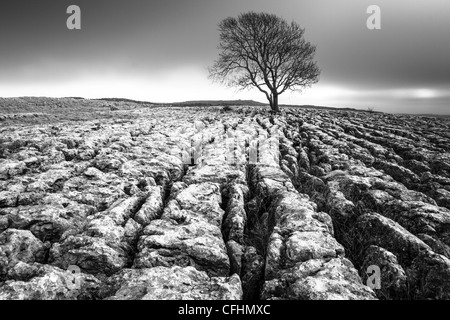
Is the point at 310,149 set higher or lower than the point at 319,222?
higher

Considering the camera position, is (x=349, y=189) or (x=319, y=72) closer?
(x=349, y=189)

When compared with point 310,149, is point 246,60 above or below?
above

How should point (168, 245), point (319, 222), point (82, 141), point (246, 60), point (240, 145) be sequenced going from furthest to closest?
point (246, 60) → point (240, 145) → point (82, 141) → point (319, 222) → point (168, 245)

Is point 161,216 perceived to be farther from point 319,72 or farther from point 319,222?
point 319,72

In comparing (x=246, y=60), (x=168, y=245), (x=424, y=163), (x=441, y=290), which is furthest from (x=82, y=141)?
(x=246, y=60)

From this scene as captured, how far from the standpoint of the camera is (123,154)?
8.36 m

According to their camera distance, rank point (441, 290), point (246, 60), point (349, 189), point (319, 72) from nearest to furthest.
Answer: point (441, 290) → point (349, 189) → point (319, 72) → point (246, 60)

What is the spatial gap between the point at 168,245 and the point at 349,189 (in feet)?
15.2

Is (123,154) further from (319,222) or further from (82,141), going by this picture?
(319,222)

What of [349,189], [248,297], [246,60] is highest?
[246,60]

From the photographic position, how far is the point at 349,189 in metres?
6.40

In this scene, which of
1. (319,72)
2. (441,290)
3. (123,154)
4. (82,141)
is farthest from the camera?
(319,72)
